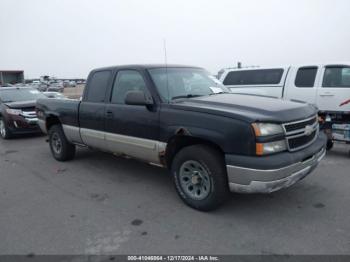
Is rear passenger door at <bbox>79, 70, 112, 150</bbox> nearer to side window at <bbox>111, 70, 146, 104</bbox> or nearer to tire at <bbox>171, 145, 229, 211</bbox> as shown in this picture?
side window at <bbox>111, 70, 146, 104</bbox>

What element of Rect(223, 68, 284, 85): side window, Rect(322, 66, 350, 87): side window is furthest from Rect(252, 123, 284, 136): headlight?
Rect(223, 68, 284, 85): side window

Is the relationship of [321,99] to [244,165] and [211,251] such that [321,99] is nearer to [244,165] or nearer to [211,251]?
[244,165]

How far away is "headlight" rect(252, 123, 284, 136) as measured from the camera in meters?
3.23

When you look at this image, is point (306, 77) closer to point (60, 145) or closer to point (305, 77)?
point (305, 77)

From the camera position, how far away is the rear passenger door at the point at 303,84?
7195 mm

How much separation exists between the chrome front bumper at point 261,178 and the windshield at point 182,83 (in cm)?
144

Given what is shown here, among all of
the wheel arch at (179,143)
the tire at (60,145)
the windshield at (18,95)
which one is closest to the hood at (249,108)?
the wheel arch at (179,143)

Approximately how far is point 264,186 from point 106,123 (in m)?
2.78

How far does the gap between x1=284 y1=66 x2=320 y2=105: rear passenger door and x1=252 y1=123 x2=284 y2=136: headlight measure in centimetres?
433

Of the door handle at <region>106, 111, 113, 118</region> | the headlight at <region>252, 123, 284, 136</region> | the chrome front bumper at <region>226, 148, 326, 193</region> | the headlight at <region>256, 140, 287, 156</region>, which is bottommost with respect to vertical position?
the chrome front bumper at <region>226, 148, 326, 193</region>

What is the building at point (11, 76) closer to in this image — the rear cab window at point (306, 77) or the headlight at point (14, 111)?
the headlight at point (14, 111)

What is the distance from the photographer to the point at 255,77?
27.9ft

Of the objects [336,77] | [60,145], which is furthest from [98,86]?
[336,77]

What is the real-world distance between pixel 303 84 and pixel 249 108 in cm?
453
